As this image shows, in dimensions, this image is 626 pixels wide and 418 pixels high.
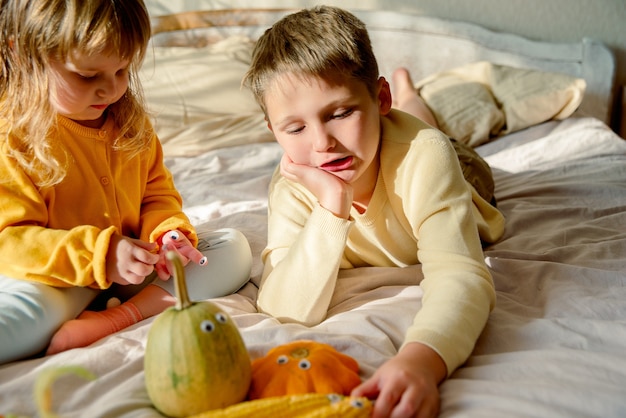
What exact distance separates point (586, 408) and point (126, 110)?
2.92 ft

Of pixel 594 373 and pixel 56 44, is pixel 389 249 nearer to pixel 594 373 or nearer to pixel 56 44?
pixel 594 373

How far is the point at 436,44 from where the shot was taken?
8.25ft

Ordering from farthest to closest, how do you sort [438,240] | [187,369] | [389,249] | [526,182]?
1. [526,182]
2. [389,249]
3. [438,240]
4. [187,369]

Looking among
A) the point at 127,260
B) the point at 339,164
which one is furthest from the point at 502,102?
the point at 127,260

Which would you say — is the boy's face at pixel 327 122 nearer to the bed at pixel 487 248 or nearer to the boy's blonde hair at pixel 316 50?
the boy's blonde hair at pixel 316 50

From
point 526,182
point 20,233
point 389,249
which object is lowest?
point 526,182

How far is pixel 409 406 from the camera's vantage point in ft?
2.43

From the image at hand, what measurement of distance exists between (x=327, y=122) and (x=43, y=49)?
1.43ft

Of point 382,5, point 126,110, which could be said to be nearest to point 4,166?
point 126,110

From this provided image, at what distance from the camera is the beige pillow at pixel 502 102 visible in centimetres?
207

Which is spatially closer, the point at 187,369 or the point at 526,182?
the point at 187,369

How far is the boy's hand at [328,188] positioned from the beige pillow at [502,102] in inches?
41.0

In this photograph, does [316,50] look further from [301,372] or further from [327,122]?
[301,372]

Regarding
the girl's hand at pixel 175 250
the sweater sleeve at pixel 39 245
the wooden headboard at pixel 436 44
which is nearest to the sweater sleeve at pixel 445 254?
the girl's hand at pixel 175 250
